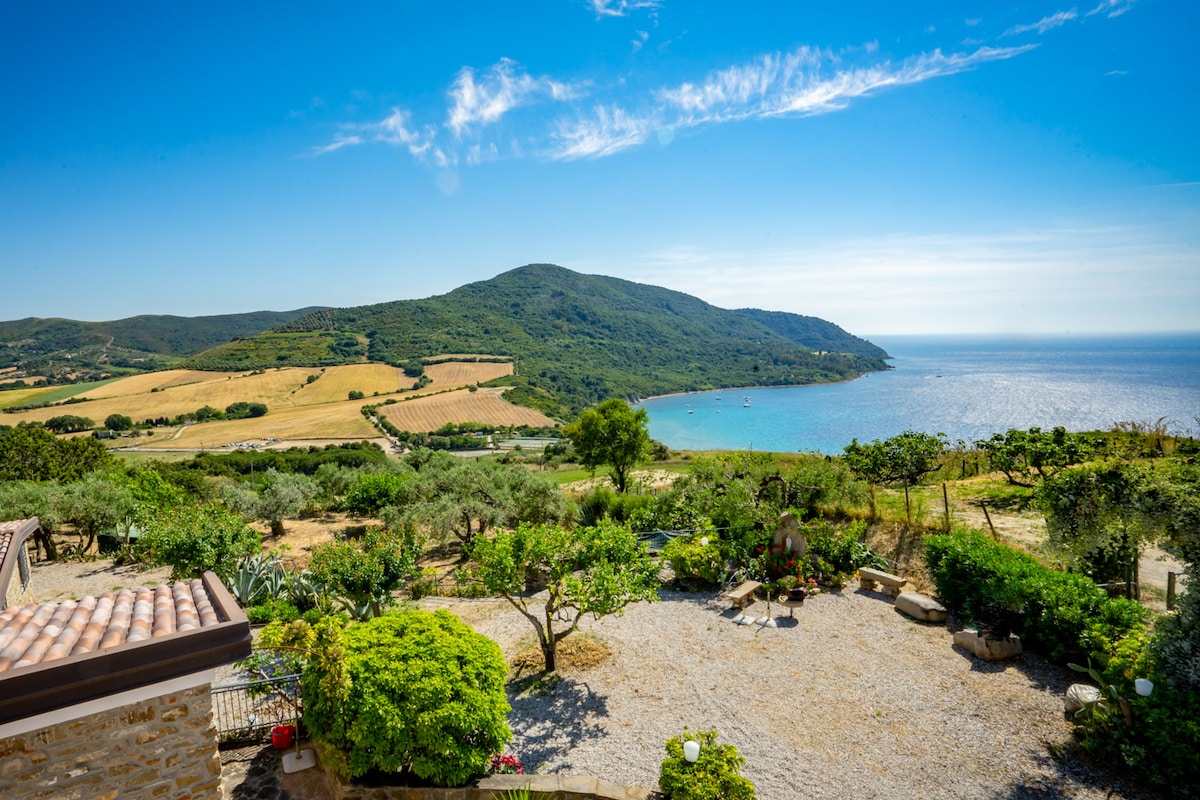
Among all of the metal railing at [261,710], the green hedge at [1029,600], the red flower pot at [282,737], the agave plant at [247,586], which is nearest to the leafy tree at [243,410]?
the agave plant at [247,586]

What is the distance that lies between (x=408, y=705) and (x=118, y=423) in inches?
3426

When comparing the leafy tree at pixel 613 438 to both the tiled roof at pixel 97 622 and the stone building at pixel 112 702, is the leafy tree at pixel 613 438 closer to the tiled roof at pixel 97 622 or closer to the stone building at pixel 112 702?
the tiled roof at pixel 97 622

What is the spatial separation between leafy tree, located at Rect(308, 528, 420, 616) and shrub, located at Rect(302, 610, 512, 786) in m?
4.70

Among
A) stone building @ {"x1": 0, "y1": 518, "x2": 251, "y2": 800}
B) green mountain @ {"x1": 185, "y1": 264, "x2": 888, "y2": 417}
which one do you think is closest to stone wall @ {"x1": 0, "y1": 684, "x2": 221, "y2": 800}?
stone building @ {"x1": 0, "y1": 518, "x2": 251, "y2": 800}

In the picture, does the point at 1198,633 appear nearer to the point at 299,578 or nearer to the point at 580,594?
the point at 580,594

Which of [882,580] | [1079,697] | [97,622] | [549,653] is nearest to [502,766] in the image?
[549,653]

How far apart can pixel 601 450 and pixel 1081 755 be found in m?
21.2

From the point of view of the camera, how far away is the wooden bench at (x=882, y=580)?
450 inches

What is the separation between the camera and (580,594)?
8.13m

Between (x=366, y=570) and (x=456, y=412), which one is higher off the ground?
(x=366, y=570)

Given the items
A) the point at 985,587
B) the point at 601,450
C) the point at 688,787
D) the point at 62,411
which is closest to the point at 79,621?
the point at 688,787

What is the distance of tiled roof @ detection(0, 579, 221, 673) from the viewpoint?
4.35 m

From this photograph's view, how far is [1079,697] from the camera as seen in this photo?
7031mm

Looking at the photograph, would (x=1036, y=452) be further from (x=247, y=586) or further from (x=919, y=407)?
(x=919, y=407)
